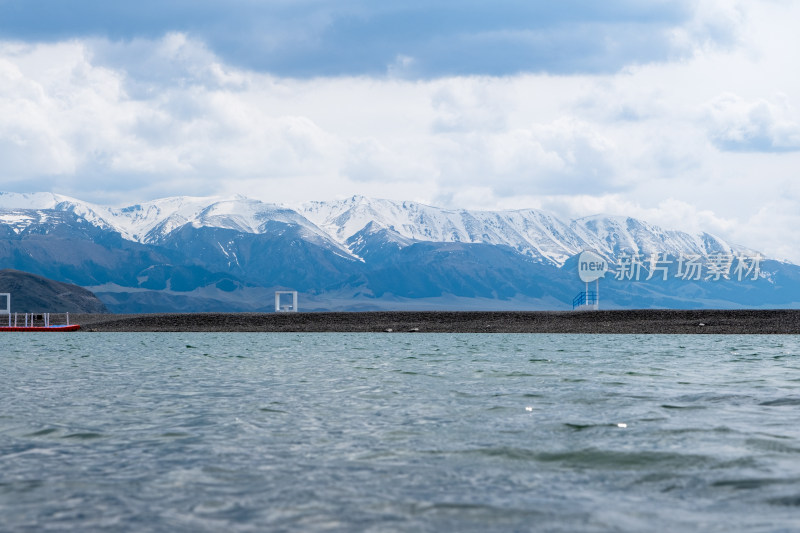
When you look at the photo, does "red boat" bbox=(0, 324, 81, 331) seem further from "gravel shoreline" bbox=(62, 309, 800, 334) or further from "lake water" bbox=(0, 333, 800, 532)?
"lake water" bbox=(0, 333, 800, 532)

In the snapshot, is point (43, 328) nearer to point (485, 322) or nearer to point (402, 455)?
point (485, 322)

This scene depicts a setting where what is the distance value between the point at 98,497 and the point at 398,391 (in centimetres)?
1533

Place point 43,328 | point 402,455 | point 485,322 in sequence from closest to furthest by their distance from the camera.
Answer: point 402,455
point 485,322
point 43,328

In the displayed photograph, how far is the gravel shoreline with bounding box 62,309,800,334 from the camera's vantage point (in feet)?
302

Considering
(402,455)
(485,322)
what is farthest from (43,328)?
(402,455)

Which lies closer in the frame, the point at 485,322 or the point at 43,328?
the point at 485,322

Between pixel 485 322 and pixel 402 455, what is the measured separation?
87460mm

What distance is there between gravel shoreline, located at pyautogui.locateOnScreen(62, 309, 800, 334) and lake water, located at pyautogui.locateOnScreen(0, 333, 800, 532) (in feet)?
215

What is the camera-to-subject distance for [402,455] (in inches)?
609

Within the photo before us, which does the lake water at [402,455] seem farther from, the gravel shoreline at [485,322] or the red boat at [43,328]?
the red boat at [43,328]

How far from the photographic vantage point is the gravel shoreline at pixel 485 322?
9212 cm

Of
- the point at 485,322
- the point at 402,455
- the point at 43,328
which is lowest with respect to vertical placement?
the point at 43,328

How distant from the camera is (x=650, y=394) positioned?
25938mm

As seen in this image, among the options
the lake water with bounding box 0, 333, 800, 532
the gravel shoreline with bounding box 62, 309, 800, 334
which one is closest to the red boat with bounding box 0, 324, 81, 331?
the gravel shoreline with bounding box 62, 309, 800, 334
